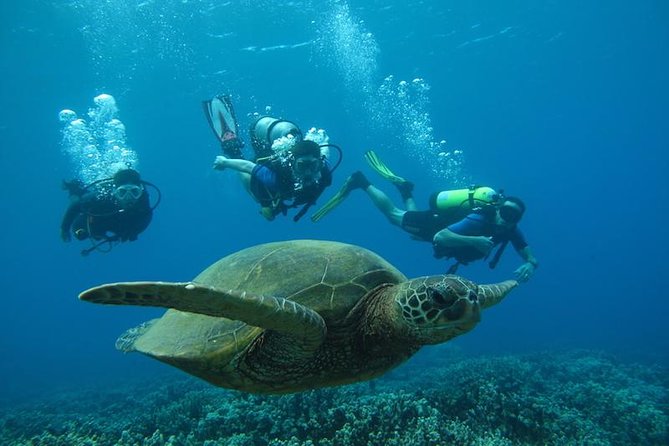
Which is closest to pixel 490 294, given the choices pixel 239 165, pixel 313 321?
pixel 313 321

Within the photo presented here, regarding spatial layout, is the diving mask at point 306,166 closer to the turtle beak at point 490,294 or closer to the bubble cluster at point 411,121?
the turtle beak at point 490,294

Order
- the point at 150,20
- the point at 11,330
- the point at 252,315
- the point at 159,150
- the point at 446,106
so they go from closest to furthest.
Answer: the point at 252,315, the point at 150,20, the point at 446,106, the point at 159,150, the point at 11,330

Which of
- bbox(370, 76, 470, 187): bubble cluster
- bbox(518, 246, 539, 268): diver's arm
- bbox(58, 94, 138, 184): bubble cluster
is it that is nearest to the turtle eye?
bbox(518, 246, 539, 268): diver's arm

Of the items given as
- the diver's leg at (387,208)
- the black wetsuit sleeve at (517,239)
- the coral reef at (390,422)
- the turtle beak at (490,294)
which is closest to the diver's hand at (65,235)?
the coral reef at (390,422)

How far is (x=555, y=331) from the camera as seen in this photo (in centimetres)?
3662

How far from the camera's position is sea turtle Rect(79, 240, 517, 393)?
271 cm

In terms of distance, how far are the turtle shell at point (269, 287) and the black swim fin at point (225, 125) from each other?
23.8 ft

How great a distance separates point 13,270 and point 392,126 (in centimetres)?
11693

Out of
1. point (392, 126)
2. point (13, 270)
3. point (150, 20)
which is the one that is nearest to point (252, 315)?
point (150, 20)

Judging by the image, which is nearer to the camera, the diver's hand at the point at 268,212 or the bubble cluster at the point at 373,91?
the diver's hand at the point at 268,212

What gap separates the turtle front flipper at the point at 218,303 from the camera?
6.21ft

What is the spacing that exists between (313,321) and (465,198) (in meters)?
8.43

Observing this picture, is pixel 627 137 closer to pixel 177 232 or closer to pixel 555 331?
pixel 555 331

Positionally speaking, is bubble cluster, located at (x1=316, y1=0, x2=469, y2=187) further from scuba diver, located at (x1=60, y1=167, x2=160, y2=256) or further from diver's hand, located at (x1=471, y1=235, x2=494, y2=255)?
diver's hand, located at (x1=471, y1=235, x2=494, y2=255)
